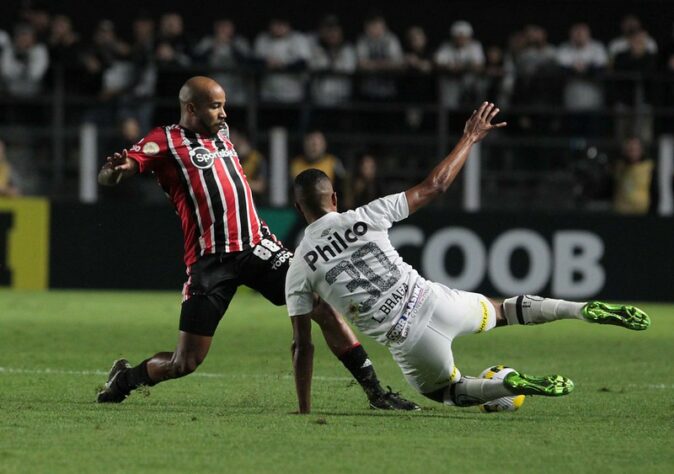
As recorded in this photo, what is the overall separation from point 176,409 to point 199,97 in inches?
74.8

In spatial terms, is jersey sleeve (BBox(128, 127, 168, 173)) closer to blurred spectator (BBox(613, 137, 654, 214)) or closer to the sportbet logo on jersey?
the sportbet logo on jersey

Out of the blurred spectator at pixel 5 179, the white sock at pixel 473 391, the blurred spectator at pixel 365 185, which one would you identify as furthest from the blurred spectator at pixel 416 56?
the white sock at pixel 473 391

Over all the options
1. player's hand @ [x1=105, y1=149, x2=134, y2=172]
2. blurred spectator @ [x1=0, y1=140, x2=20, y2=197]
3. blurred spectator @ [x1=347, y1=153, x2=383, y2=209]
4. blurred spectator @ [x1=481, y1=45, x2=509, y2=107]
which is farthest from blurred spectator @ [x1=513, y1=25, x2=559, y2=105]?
player's hand @ [x1=105, y1=149, x2=134, y2=172]

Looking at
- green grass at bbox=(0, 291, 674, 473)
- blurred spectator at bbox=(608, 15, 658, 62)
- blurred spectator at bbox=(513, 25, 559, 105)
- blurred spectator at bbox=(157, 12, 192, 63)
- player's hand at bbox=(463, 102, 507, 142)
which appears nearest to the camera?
green grass at bbox=(0, 291, 674, 473)

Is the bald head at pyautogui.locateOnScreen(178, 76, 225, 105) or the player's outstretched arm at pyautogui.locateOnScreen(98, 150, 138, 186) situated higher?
the bald head at pyautogui.locateOnScreen(178, 76, 225, 105)

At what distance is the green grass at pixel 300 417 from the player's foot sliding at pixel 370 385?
13 centimetres

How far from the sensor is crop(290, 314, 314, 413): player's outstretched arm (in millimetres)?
7996

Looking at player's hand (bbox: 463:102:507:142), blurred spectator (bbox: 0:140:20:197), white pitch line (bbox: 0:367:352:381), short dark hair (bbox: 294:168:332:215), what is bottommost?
white pitch line (bbox: 0:367:352:381)

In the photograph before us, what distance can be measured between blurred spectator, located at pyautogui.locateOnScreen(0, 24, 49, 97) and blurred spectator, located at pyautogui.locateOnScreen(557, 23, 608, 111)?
6.90 m

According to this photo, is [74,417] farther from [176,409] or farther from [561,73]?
[561,73]

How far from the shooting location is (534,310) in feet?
26.9

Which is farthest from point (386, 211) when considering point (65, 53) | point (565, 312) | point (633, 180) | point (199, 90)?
point (65, 53)

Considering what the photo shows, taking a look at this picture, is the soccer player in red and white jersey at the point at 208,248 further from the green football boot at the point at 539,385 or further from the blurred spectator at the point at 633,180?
the blurred spectator at the point at 633,180

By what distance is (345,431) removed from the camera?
7.39m
